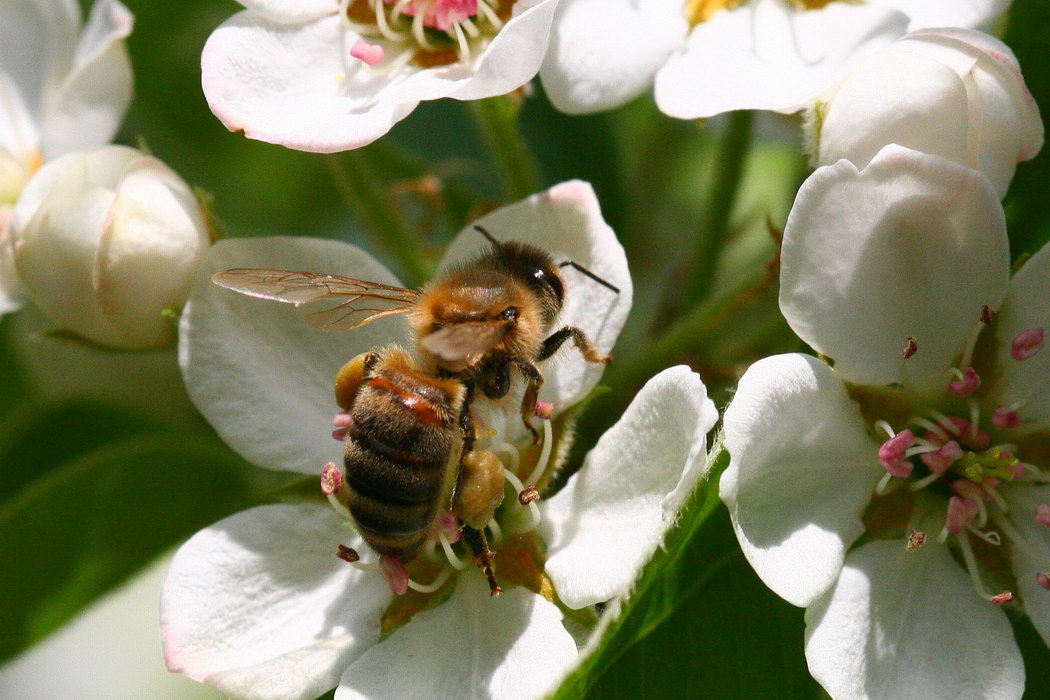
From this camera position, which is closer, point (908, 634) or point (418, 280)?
point (908, 634)

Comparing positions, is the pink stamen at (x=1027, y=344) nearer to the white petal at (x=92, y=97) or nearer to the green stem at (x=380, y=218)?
the green stem at (x=380, y=218)

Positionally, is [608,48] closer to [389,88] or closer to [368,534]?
[389,88]

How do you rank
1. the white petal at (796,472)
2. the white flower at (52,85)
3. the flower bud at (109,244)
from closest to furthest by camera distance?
the white petal at (796,472), the flower bud at (109,244), the white flower at (52,85)

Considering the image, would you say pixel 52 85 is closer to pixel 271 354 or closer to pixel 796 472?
pixel 271 354

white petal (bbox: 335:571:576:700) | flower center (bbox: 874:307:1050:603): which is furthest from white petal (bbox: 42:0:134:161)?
flower center (bbox: 874:307:1050:603)

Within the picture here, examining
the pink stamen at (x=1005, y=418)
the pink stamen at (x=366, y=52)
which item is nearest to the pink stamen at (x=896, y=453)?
the pink stamen at (x=1005, y=418)

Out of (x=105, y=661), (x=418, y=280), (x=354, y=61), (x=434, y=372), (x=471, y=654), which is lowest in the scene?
(x=105, y=661)

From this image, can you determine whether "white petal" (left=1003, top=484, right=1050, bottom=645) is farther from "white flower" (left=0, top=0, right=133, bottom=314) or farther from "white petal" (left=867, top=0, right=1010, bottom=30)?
"white flower" (left=0, top=0, right=133, bottom=314)

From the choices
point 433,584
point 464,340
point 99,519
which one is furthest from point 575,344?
point 99,519
